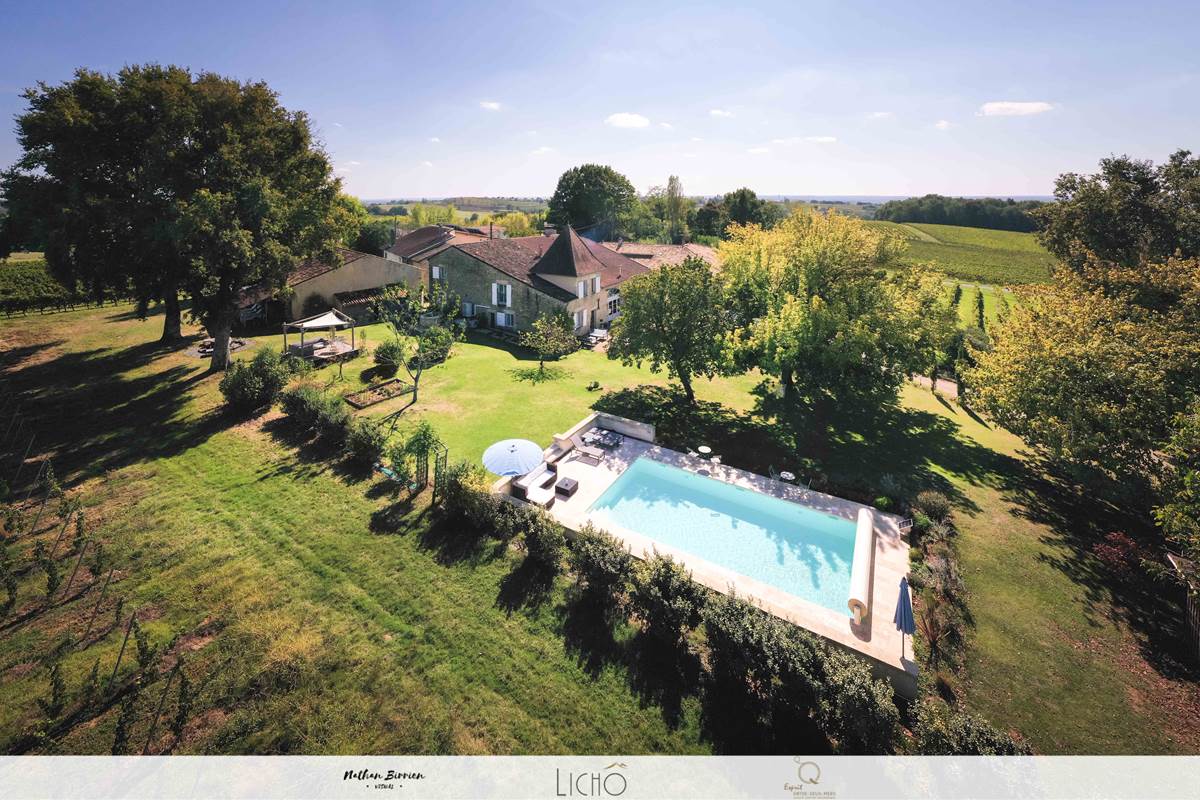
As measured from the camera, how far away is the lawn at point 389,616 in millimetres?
11375

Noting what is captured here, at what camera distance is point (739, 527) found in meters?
20.0

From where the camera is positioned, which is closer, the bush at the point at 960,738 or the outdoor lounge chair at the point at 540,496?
the bush at the point at 960,738

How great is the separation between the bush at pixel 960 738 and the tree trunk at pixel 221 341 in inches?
1577

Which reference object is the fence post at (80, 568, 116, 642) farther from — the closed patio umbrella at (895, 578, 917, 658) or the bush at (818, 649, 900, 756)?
the closed patio umbrella at (895, 578, 917, 658)

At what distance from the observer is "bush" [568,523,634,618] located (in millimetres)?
14773

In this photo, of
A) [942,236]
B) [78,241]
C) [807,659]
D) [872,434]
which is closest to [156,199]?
[78,241]

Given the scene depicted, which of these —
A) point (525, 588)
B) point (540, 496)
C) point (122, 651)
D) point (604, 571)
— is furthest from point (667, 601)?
point (122, 651)

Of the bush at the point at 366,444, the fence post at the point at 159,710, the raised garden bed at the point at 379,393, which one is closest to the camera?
the fence post at the point at 159,710

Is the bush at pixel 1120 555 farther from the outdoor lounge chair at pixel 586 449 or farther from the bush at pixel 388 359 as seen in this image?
the bush at pixel 388 359

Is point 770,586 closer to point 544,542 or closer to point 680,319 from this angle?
point 544,542

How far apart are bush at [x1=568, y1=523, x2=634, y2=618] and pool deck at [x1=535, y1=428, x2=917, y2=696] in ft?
5.96

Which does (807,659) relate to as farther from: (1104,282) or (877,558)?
(1104,282)

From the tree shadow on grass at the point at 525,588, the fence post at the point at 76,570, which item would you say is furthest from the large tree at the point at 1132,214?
the fence post at the point at 76,570

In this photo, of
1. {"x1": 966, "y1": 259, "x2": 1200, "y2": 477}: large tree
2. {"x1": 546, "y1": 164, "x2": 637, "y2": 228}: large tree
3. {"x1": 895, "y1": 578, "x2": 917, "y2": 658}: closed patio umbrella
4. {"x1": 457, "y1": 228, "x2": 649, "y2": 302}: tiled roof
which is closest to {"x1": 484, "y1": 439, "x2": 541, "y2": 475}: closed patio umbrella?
{"x1": 895, "y1": 578, "x2": 917, "y2": 658}: closed patio umbrella
